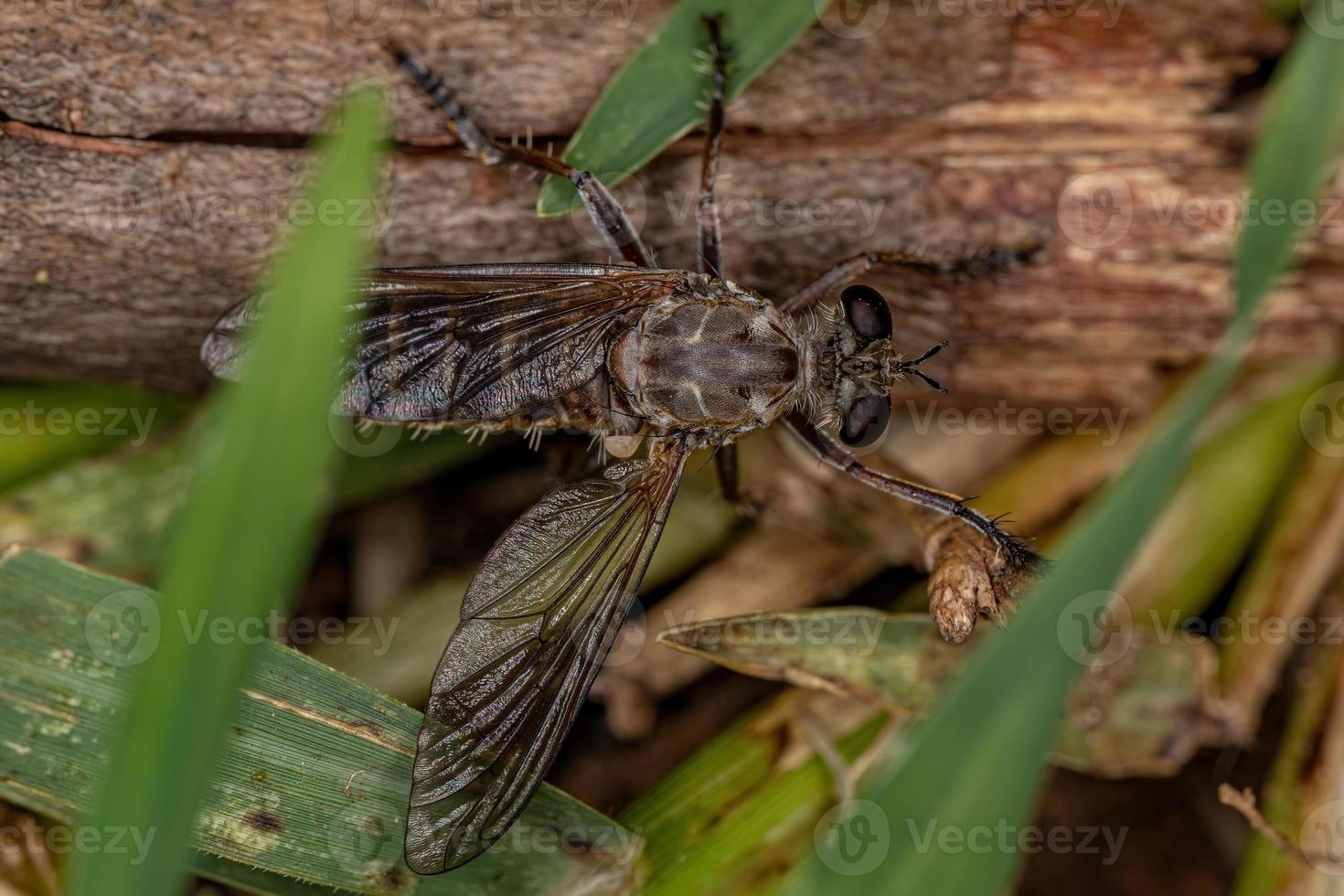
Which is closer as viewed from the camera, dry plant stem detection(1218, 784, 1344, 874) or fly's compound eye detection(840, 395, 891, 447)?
dry plant stem detection(1218, 784, 1344, 874)

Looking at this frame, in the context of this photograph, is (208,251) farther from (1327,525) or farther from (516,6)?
(1327,525)

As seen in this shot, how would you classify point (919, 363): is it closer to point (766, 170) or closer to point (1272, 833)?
point (766, 170)

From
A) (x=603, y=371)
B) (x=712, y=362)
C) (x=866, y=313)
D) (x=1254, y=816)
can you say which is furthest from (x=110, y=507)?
(x=1254, y=816)

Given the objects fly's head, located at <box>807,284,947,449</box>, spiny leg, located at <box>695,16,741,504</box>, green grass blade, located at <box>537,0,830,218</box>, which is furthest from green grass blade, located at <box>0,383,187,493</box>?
fly's head, located at <box>807,284,947,449</box>

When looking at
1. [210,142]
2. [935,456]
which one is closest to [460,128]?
[210,142]

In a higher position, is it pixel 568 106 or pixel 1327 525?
pixel 568 106

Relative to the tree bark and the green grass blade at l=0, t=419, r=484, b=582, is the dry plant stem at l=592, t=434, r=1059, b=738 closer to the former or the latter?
the tree bark
